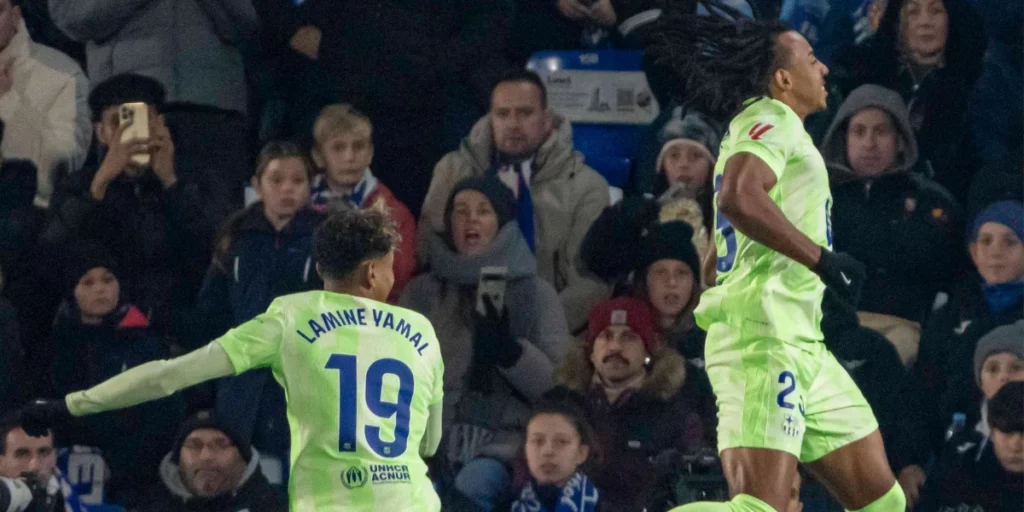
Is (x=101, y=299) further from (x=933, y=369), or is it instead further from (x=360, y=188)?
(x=933, y=369)

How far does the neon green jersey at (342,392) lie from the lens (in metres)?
4.19

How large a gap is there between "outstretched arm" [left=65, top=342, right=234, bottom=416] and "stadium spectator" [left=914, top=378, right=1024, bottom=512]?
3.45 metres

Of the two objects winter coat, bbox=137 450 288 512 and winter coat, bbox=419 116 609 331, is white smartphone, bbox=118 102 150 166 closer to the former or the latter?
winter coat, bbox=419 116 609 331

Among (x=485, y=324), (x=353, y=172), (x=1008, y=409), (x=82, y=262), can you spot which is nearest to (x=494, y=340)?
(x=485, y=324)

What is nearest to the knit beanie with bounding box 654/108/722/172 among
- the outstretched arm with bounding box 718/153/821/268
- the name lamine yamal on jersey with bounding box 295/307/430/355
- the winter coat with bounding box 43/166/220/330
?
the winter coat with bounding box 43/166/220/330

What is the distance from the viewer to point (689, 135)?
7.13 metres

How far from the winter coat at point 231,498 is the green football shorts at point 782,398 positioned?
244cm

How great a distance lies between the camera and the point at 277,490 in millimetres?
6492

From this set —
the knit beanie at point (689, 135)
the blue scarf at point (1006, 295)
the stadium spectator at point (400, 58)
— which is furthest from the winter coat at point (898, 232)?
the stadium spectator at point (400, 58)

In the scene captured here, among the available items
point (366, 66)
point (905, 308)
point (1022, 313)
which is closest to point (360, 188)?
point (366, 66)

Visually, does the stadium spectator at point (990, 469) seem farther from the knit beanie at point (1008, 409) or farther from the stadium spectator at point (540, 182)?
the stadium spectator at point (540, 182)

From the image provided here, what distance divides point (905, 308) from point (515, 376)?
1737 mm

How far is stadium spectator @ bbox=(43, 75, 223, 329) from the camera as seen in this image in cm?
705

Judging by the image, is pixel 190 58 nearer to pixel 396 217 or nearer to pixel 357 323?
pixel 396 217
